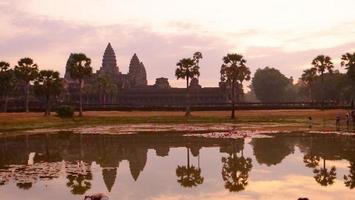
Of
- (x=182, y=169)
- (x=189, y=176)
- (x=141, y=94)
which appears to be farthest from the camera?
(x=141, y=94)

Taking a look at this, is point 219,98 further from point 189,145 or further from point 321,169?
point 321,169

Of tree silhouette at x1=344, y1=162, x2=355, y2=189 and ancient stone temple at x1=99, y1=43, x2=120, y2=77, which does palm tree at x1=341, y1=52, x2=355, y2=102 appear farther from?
ancient stone temple at x1=99, y1=43, x2=120, y2=77

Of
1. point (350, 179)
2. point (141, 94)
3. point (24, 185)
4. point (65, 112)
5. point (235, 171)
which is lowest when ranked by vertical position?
point (24, 185)

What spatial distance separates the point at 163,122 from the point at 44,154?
36654 millimetres

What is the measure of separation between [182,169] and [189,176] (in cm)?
250

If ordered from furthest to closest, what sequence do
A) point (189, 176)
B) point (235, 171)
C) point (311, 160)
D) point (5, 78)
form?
point (5, 78), point (311, 160), point (235, 171), point (189, 176)

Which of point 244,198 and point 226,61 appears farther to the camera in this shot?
point 226,61

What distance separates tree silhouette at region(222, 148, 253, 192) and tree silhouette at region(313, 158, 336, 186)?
3.23m

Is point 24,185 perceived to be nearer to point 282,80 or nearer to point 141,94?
point 141,94

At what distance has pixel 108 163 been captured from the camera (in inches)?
1072

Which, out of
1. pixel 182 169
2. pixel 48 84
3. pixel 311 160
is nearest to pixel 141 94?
pixel 48 84

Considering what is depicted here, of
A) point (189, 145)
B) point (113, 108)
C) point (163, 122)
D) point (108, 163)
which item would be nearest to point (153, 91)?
point (113, 108)

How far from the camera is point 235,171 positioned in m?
23.5

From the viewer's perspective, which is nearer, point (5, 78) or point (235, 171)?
point (235, 171)
